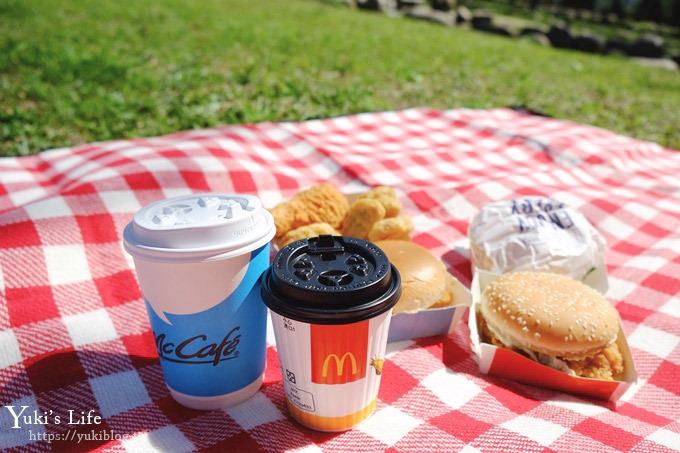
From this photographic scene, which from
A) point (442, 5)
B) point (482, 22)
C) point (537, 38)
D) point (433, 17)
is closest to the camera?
point (537, 38)

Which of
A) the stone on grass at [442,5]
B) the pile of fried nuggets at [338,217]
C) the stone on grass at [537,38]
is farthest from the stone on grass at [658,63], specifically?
the pile of fried nuggets at [338,217]

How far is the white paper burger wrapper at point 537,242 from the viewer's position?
6.43 feet

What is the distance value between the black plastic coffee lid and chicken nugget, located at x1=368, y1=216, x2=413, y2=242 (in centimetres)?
70

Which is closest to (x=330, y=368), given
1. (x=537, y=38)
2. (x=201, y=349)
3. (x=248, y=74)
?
(x=201, y=349)

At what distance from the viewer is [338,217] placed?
81.5 inches

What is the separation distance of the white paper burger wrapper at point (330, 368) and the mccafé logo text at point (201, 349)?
12 centimetres

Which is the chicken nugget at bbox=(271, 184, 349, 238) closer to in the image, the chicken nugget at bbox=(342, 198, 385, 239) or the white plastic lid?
the chicken nugget at bbox=(342, 198, 385, 239)

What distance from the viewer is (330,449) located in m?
1.30

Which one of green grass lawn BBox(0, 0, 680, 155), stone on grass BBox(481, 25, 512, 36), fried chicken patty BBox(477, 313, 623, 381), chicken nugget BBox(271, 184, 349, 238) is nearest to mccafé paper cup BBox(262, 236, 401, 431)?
fried chicken patty BBox(477, 313, 623, 381)

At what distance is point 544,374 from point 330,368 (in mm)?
717

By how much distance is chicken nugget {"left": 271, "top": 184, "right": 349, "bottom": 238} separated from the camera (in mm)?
1962

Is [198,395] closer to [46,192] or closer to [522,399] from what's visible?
[522,399]

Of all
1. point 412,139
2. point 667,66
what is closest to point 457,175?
point 412,139

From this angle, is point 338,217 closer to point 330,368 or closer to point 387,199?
point 387,199
